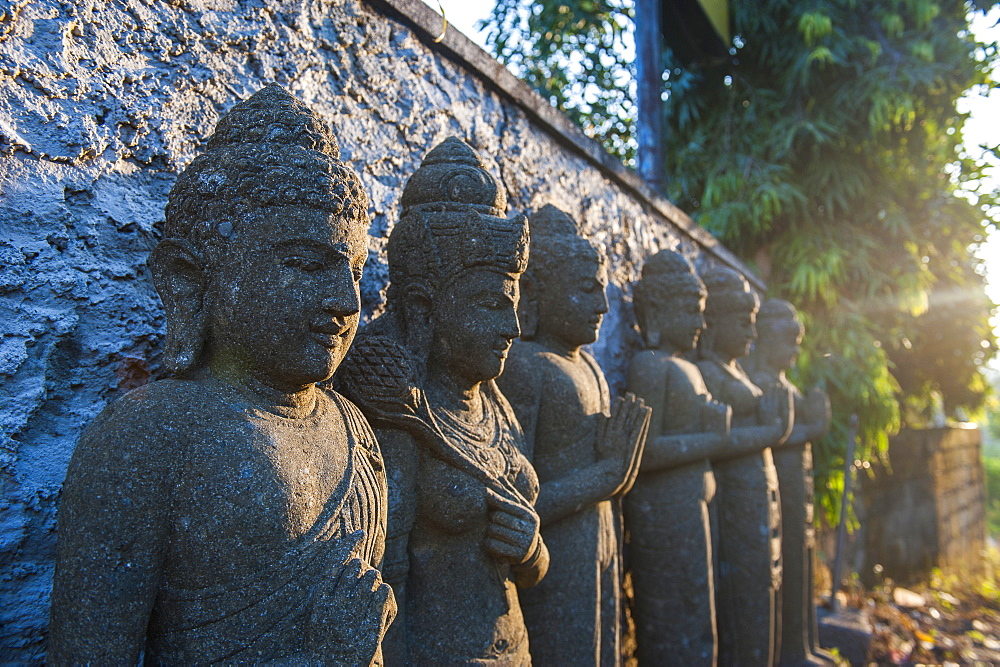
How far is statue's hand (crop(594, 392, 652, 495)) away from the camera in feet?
8.30

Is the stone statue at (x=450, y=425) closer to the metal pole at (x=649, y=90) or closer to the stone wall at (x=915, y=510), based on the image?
the metal pole at (x=649, y=90)

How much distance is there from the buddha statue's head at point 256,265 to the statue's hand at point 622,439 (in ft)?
4.52

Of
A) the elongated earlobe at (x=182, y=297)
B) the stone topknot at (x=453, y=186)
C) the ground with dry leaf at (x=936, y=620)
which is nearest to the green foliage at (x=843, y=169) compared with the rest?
the ground with dry leaf at (x=936, y=620)

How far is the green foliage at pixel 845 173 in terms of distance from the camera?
7965 mm

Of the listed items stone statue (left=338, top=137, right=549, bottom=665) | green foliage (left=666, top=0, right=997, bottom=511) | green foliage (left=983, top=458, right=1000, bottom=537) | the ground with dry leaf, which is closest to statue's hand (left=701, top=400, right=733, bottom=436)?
stone statue (left=338, top=137, right=549, bottom=665)

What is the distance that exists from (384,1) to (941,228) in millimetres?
8525

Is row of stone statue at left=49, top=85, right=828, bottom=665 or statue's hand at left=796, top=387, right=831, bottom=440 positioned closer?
row of stone statue at left=49, top=85, right=828, bottom=665

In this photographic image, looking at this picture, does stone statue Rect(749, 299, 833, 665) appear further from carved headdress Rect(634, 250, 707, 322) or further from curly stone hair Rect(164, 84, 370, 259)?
curly stone hair Rect(164, 84, 370, 259)

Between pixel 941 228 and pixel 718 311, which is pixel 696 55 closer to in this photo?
pixel 941 228

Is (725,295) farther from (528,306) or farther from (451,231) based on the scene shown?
(451,231)

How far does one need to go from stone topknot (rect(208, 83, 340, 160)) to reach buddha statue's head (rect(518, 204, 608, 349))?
1265mm

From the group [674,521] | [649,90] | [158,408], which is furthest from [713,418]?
[649,90]

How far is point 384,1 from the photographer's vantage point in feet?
8.73

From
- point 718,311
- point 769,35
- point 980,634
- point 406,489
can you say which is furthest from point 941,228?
point 406,489
